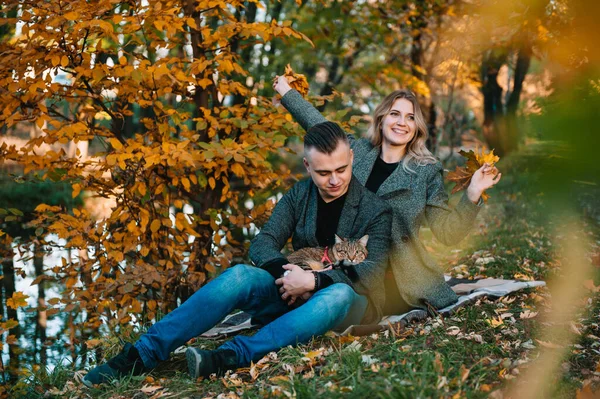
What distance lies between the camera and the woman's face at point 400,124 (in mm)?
3643

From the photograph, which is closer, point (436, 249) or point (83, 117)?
point (83, 117)

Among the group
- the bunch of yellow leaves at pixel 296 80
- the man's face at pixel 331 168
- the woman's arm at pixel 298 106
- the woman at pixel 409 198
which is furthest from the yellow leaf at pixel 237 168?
the man's face at pixel 331 168

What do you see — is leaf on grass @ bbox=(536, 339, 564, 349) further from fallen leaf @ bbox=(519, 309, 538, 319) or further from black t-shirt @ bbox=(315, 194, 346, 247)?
black t-shirt @ bbox=(315, 194, 346, 247)

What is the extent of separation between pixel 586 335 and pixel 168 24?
9.73ft

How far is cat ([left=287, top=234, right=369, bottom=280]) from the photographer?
3211mm

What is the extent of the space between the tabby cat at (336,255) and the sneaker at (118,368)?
948 millimetres

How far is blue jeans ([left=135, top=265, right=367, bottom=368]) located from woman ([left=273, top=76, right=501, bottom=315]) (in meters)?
0.55

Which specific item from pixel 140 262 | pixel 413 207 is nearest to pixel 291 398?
pixel 413 207

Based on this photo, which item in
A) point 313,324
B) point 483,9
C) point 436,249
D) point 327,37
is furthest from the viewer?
point 327,37

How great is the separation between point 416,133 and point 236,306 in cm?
150

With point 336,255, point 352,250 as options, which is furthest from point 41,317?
point 352,250

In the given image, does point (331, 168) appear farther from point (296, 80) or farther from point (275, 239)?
point (296, 80)

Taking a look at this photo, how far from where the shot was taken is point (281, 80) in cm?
413

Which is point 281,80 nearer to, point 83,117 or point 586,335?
point 83,117
